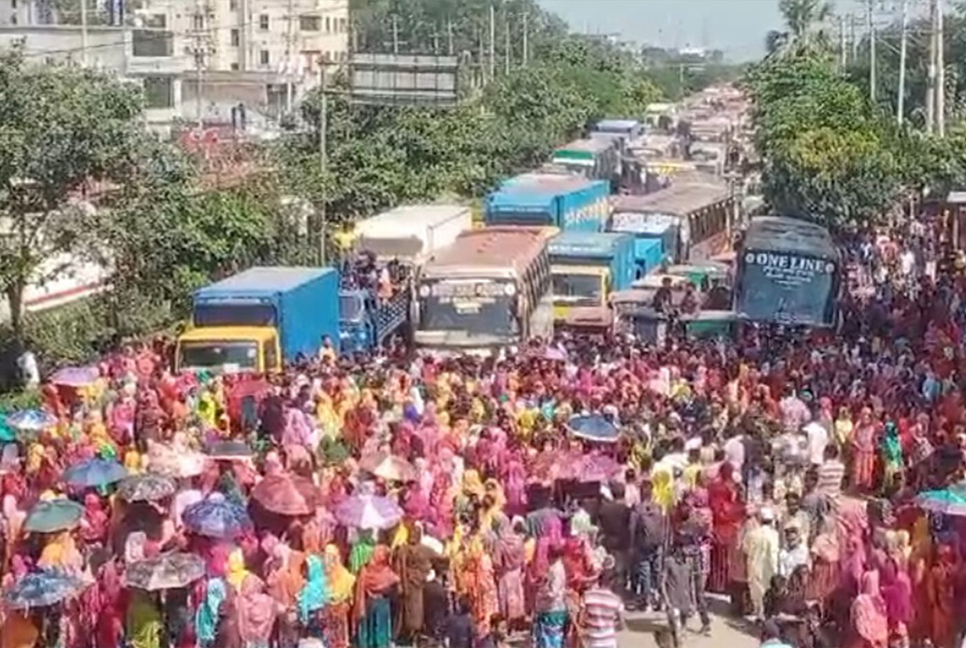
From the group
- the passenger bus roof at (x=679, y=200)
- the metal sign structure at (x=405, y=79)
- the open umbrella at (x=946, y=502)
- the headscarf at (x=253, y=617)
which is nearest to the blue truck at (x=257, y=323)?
the headscarf at (x=253, y=617)

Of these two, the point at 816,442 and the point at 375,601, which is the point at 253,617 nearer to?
the point at 375,601

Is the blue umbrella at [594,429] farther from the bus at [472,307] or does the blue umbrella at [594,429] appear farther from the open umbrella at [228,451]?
the bus at [472,307]

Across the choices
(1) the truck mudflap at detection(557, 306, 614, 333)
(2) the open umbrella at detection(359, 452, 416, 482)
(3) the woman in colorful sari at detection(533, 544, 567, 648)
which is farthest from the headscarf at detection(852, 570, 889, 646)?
(1) the truck mudflap at detection(557, 306, 614, 333)

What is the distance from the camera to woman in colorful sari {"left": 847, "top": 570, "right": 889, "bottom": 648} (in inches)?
523

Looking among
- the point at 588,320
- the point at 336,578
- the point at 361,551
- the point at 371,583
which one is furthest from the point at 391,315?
the point at 336,578

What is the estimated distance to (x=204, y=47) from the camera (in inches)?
3597

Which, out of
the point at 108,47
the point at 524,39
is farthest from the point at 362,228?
the point at 524,39

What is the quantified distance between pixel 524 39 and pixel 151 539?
110 m

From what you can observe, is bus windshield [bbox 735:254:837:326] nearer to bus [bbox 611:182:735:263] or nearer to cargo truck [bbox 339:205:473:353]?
cargo truck [bbox 339:205:473:353]

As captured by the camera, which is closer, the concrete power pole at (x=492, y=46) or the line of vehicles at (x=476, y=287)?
the line of vehicles at (x=476, y=287)

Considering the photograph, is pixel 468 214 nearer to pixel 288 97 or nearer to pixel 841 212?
pixel 841 212

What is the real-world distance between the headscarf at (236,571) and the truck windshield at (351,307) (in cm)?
1667

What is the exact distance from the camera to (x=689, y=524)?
49.1 ft

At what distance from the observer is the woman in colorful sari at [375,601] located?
47.2 feet
